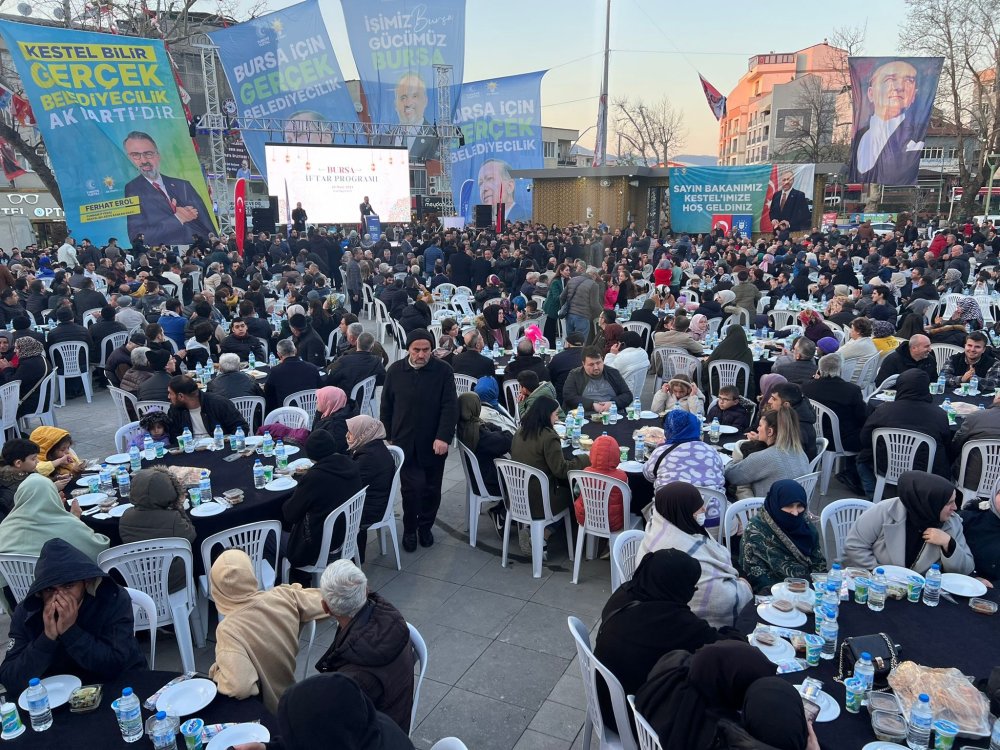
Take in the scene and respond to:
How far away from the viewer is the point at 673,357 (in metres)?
8.00

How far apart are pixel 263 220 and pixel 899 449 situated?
19664mm

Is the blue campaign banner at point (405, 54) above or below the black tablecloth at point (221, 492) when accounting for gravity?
above

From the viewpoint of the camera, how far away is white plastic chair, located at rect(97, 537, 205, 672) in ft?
11.9

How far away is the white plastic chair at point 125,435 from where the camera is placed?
5555mm

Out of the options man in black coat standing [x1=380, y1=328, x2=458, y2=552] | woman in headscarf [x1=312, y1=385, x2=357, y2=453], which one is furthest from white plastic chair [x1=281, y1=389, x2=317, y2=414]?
man in black coat standing [x1=380, y1=328, x2=458, y2=552]

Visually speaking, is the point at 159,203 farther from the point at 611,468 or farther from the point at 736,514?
the point at 736,514

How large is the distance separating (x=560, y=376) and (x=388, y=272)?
6484 millimetres

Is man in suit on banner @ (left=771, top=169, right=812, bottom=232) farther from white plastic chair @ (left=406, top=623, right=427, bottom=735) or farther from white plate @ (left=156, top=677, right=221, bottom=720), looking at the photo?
white plate @ (left=156, top=677, right=221, bottom=720)

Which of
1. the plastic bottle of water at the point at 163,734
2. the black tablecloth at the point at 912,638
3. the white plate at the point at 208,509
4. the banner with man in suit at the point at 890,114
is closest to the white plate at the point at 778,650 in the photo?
the black tablecloth at the point at 912,638

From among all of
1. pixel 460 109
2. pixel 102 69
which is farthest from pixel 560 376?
pixel 460 109

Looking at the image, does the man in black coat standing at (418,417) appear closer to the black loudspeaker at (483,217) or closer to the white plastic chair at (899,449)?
the white plastic chair at (899,449)

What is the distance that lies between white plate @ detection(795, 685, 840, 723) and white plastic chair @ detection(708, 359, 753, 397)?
5.25m

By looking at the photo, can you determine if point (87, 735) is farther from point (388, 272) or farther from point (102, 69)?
point (102, 69)

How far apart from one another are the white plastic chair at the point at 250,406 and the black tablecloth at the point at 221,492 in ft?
3.87
